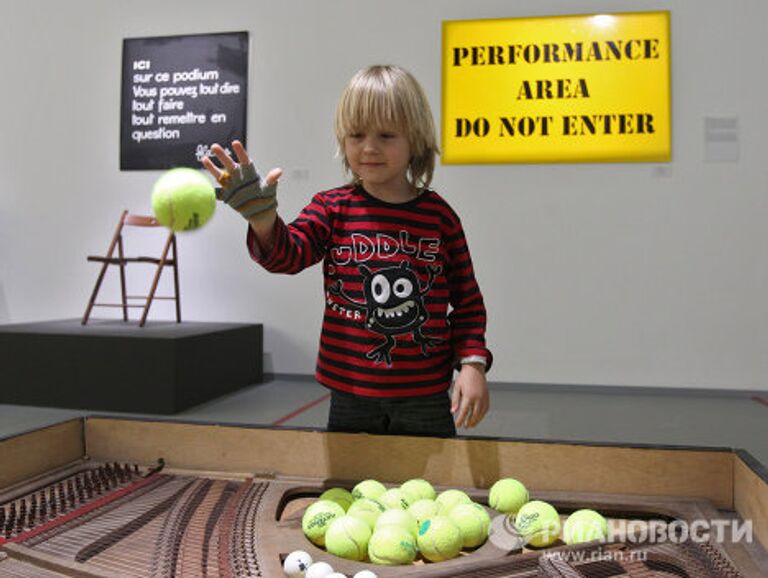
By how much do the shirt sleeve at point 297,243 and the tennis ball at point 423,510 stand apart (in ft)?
1.65

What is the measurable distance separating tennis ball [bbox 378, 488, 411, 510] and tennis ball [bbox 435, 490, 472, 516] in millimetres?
54

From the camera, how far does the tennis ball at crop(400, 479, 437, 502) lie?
1123 mm

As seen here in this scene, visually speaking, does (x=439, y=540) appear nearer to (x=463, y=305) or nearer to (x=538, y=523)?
(x=538, y=523)

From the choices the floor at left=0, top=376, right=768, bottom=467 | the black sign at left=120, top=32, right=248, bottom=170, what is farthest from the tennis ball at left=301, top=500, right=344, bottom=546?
the black sign at left=120, top=32, right=248, bottom=170

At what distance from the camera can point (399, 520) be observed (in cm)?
97

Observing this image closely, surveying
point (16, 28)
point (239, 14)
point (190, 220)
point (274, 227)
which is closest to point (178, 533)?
point (274, 227)

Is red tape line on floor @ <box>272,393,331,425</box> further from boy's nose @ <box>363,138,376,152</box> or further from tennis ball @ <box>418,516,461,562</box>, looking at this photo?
tennis ball @ <box>418,516,461,562</box>

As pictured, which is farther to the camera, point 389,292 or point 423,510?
point 389,292

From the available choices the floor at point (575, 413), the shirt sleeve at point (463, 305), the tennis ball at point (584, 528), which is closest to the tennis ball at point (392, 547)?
the tennis ball at point (584, 528)

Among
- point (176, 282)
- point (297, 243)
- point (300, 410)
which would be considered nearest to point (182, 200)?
point (297, 243)

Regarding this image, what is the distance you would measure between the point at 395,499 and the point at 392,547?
17 centimetres

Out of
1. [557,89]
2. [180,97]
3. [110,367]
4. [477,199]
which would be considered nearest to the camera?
Answer: [110,367]

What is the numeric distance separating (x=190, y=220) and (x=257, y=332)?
2976 mm

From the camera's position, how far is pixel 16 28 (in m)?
4.80
